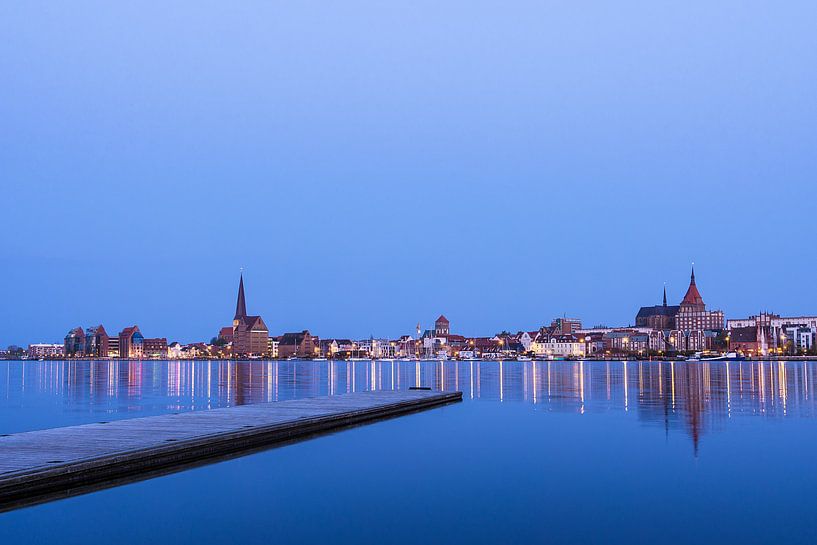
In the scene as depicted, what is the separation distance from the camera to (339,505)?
55.2 feet

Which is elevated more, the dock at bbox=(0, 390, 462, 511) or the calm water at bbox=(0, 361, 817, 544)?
the dock at bbox=(0, 390, 462, 511)

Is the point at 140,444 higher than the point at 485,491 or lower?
higher

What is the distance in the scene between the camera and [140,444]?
20.3m

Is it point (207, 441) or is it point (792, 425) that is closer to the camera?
point (207, 441)

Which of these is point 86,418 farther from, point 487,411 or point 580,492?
point 580,492

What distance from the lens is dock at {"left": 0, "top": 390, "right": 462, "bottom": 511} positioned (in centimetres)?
1619

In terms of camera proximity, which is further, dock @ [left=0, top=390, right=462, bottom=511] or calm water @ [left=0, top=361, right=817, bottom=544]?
dock @ [left=0, top=390, right=462, bottom=511]

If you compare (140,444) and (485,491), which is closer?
(485,491)

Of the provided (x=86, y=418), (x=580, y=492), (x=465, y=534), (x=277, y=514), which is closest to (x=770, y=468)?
(x=580, y=492)

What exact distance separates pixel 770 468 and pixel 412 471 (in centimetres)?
939

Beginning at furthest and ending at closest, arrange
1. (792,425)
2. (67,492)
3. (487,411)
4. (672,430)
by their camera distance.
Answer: (487,411) → (792,425) → (672,430) → (67,492)

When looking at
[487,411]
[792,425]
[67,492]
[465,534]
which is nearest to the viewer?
[465,534]

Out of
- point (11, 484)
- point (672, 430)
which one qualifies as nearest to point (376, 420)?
point (672, 430)

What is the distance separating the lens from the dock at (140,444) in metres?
Answer: 16.2
